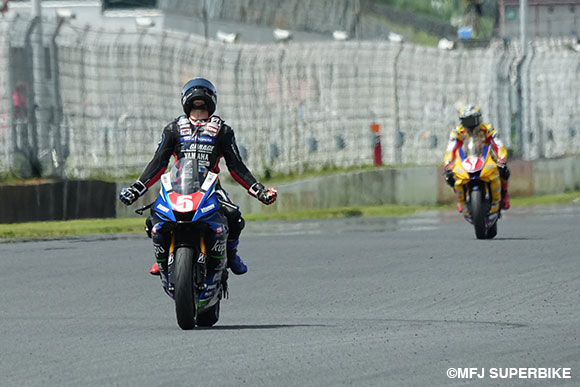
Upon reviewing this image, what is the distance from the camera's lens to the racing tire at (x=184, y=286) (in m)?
9.94

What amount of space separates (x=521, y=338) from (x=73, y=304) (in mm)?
3850

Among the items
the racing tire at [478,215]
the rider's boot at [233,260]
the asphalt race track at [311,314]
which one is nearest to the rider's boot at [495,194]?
the racing tire at [478,215]

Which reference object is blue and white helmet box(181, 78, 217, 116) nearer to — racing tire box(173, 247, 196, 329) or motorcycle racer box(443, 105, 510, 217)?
racing tire box(173, 247, 196, 329)

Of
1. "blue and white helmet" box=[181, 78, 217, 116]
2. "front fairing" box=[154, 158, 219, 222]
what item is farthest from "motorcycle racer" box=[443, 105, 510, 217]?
"front fairing" box=[154, 158, 219, 222]

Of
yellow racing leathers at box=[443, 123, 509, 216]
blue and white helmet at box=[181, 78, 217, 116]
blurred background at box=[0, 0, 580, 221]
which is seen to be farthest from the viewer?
blurred background at box=[0, 0, 580, 221]

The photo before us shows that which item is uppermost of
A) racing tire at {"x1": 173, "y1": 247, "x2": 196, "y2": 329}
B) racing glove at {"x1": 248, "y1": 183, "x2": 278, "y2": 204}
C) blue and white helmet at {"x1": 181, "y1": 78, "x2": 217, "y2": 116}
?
blue and white helmet at {"x1": 181, "y1": 78, "x2": 217, "y2": 116}

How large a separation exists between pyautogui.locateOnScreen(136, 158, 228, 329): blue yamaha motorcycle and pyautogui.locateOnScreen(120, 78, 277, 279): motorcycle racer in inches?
6.7

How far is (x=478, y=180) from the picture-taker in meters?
18.8

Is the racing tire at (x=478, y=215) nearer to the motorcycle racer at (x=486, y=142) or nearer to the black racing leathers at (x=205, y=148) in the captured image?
the motorcycle racer at (x=486, y=142)

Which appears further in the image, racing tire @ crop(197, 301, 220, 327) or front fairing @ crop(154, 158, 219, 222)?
racing tire @ crop(197, 301, 220, 327)

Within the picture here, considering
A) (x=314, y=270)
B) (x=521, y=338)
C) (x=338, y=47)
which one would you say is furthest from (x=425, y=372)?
(x=338, y=47)

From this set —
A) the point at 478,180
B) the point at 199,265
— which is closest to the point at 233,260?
the point at 199,265

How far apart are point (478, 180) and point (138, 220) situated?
17.7ft

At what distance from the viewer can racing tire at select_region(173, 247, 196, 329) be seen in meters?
9.94
